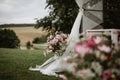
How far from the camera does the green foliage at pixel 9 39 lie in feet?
58.5

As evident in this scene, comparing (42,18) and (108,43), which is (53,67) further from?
(42,18)

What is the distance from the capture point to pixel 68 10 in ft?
37.1

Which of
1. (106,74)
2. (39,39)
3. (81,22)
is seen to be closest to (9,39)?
(39,39)

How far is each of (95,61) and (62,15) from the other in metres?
8.51

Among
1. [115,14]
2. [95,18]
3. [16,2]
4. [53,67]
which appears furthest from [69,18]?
[16,2]

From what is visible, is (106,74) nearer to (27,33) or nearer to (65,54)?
(65,54)

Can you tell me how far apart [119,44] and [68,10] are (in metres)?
8.40

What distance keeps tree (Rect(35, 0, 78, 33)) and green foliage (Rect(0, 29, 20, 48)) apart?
5.79m

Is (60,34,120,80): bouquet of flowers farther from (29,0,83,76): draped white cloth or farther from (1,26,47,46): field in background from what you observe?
(1,26,47,46): field in background

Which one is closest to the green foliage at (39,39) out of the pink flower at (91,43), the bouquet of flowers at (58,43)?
the bouquet of flowers at (58,43)

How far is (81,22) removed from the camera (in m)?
7.72

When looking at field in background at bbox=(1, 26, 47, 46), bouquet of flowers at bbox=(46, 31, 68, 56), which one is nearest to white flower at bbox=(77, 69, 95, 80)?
bouquet of flowers at bbox=(46, 31, 68, 56)

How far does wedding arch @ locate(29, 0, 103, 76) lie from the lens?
275 inches

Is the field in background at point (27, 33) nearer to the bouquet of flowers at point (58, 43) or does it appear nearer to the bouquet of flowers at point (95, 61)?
the bouquet of flowers at point (58, 43)
